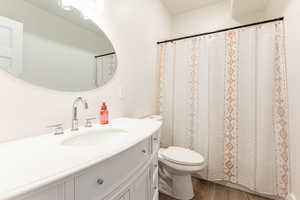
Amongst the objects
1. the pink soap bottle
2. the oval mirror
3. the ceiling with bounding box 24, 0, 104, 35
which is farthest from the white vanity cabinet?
the ceiling with bounding box 24, 0, 104, 35

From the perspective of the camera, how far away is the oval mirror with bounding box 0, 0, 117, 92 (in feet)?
2.70

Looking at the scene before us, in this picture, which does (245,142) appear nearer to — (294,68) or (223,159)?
(223,159)

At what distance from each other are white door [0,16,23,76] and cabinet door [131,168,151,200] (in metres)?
0.92

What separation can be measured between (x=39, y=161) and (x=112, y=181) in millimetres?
309

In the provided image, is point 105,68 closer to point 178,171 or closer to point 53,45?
point 53,45

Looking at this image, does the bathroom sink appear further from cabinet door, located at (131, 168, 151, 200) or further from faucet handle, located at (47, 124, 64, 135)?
cabinet door, located at (131, 168, 151, 200)

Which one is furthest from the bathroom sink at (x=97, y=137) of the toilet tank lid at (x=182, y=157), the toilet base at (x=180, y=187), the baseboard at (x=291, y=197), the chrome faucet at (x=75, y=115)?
the baseboard at (x=291, y=197)

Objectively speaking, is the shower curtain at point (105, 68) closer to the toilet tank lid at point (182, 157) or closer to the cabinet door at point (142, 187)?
the cabinet door at point (142, 187)

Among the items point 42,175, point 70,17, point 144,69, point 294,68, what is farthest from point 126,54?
point 294,68

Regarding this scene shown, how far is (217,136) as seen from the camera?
1808mm

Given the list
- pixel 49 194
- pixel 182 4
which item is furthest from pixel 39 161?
pixel 182 4

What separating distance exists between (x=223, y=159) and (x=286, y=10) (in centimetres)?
163

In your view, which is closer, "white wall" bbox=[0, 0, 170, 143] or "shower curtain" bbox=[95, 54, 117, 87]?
"white wall" bbox=[0, 0, 170, 143]

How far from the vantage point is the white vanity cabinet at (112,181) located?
0.49m
